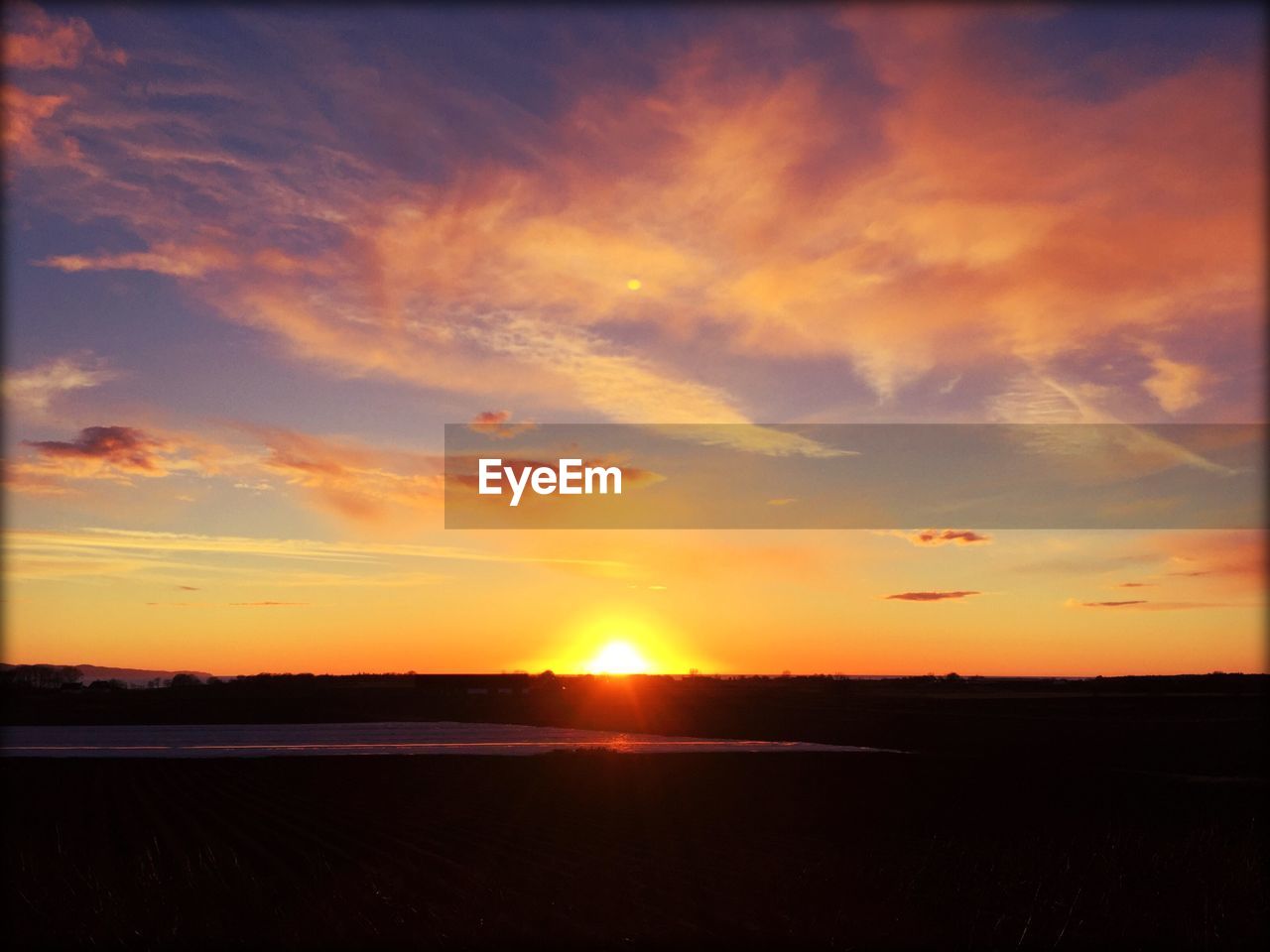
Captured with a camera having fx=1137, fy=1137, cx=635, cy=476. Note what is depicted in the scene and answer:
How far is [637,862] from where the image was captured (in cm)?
2395

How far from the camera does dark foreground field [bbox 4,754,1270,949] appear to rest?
18.2m

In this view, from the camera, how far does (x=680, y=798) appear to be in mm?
36125

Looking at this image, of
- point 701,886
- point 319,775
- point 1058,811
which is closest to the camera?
point 701,886

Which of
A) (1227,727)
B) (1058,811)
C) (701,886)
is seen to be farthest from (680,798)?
(1227,727)

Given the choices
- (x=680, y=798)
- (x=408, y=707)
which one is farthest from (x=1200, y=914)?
(x=408, y=707)

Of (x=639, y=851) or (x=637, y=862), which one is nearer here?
(x=637, y=862)

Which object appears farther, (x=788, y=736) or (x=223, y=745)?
(x=788, y=736)

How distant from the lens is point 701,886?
21156 millimetres

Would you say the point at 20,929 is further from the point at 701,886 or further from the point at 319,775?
the point at 319,775

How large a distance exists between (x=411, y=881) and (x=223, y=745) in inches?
1968

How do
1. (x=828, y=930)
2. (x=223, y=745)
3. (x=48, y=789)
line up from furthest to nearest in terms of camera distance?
(x=223, y=745) → (x=48, y=789) → (x=828, y=930)

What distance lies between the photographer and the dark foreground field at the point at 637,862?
717 inches

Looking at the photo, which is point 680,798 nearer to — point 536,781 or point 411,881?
point 536,781

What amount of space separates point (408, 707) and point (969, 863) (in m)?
123
